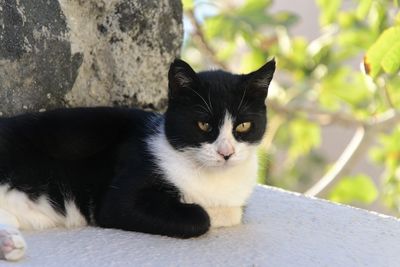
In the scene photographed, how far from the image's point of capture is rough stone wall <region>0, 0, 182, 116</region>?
205cm

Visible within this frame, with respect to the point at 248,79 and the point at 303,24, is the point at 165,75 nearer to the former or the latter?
the point at 248,79

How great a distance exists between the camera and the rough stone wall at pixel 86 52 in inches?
80.8

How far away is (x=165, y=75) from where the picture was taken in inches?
94.3

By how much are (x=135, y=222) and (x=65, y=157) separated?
281mm

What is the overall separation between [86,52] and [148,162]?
0.55m

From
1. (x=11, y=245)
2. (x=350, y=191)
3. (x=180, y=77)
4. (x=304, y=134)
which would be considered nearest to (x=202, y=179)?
(x=180, y=77)

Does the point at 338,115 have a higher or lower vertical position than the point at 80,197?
lower

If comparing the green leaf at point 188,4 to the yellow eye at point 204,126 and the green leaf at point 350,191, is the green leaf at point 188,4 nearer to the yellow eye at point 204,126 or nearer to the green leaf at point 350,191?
the green leaf at point 350,191

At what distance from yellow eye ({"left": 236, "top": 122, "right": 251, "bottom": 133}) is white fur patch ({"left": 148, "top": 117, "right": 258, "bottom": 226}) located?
0.03 metres

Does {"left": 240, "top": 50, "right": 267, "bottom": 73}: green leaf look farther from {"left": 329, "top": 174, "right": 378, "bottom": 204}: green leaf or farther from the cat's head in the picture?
the cat's head

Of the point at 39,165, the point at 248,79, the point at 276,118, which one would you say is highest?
the point at 248,79

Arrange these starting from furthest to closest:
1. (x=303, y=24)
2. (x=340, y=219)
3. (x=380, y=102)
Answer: (x=303, y=24), (x=380, y=102), (x=340, y=219)

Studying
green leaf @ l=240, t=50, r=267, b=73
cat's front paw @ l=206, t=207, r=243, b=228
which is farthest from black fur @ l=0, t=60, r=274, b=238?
green leaf @ l=240, t=50, r=267, b=73

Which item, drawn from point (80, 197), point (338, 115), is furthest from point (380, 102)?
point (80, 197)
